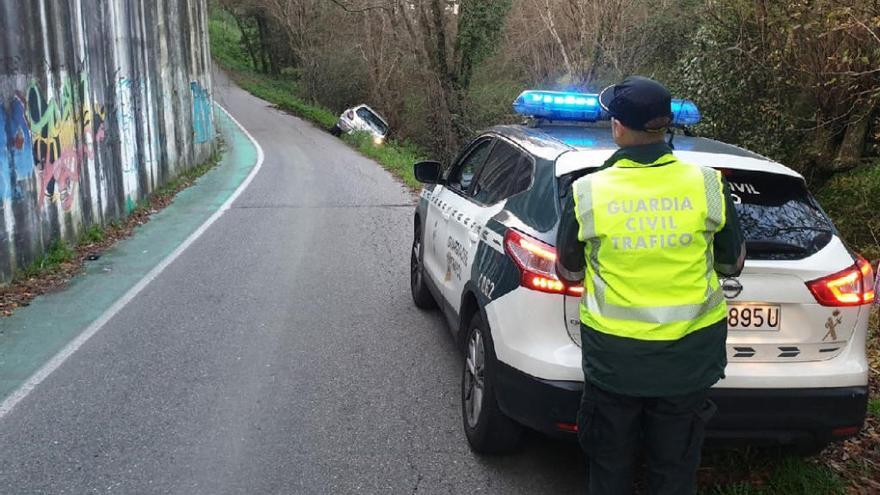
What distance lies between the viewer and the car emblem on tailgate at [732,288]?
3328 millimetres

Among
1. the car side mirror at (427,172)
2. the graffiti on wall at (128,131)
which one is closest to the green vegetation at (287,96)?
the graffiti on wall at (128,131)

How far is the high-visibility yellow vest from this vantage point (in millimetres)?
2609

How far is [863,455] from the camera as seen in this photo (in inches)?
166

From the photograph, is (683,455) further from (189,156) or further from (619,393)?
(189,156)

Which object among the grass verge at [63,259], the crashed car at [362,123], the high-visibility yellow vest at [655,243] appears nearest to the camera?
the high-visibility yellow vest at [655,243]

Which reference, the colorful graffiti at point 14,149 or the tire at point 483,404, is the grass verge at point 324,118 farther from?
the tire at point 483,404

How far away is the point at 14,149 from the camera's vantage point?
796cm

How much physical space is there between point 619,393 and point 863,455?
7.89 feet

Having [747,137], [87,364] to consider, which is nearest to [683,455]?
[87,364]

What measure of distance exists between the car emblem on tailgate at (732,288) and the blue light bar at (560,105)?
1666mm

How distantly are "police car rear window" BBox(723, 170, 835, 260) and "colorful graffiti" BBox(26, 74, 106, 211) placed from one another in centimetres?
767

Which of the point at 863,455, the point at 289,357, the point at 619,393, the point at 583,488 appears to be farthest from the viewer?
the point at 289,357

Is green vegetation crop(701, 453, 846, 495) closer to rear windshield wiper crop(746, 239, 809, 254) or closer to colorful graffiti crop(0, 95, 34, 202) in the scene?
rear windshield wiper crop(746, 239, 809, 254)

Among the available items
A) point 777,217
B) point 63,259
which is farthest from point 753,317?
point 63,259
